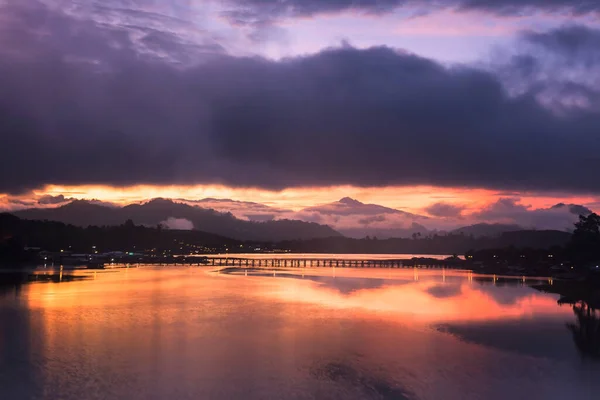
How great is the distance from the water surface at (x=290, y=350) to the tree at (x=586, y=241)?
47.2 m

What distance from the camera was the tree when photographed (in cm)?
8319

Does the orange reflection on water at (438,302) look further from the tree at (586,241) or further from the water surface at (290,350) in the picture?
the tree at (586,241)

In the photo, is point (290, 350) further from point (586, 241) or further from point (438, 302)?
point (586, 241)

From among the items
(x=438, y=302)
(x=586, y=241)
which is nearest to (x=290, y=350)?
(x=438, y=302)

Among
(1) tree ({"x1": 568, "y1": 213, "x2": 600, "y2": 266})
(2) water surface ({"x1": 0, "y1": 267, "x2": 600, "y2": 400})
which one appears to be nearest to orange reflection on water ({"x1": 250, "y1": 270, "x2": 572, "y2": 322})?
(2) water surface ({"x1": 0, "y1": 267, "x2": 600, "y2": 400})

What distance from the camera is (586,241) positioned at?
84.4 m

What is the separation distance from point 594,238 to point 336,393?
8151 centimetres

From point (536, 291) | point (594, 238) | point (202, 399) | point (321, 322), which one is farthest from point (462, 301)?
point (594, 238)

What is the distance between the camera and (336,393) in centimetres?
1717

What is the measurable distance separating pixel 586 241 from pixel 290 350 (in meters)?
75.4

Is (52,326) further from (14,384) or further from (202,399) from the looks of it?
(202,399)

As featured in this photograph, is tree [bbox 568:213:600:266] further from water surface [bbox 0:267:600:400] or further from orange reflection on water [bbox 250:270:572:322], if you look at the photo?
water surface [bbox 0:267:600:400]

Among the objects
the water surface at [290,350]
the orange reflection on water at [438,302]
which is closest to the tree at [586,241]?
the orange reflection on water at [438,302]

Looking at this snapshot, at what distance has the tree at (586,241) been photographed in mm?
83188
